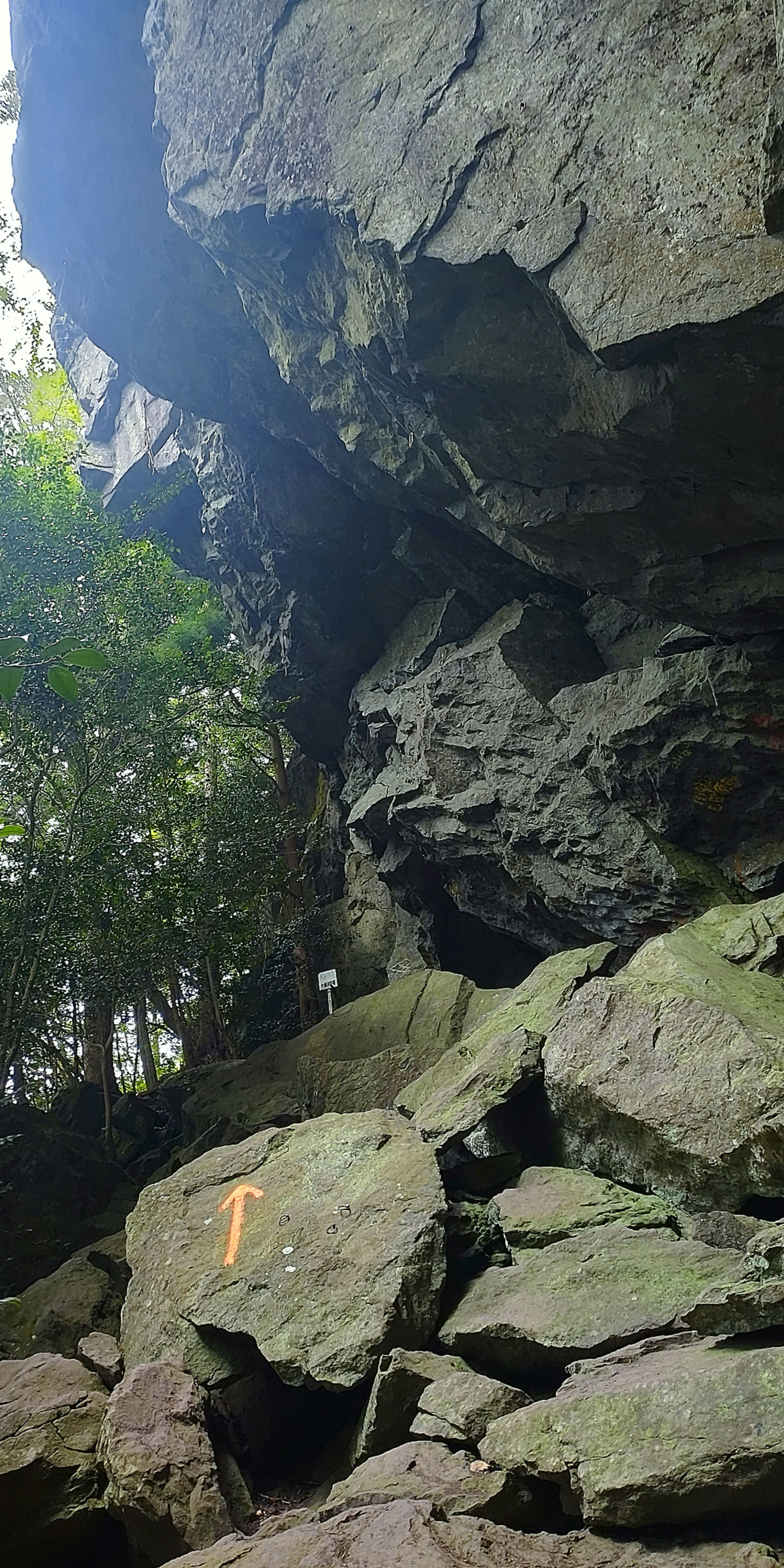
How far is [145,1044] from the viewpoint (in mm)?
20031

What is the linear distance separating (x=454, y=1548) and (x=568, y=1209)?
2.53m

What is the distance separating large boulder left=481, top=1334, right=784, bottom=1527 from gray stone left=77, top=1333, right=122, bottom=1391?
323 centimetres

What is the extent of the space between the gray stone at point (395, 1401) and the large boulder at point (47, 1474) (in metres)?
1.59

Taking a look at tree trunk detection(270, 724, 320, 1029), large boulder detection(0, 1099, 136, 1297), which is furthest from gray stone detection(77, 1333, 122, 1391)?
tree trunk detection(270, 724, 320, 1029)

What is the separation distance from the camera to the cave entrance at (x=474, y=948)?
13781 mm

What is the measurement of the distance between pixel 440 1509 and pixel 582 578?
23.9 feet

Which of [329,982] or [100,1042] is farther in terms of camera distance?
[100,1042]

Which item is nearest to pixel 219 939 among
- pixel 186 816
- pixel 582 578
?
pixel 186 816

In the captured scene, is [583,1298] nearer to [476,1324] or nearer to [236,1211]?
[476,1324]

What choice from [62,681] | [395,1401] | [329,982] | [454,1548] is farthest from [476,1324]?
[329,982]

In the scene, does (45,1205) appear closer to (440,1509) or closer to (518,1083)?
(518,1083)

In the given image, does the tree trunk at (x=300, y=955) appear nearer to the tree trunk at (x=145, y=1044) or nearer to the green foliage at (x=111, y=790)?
the green foliage at (x=111, y=790)

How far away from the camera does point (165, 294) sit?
13062mm

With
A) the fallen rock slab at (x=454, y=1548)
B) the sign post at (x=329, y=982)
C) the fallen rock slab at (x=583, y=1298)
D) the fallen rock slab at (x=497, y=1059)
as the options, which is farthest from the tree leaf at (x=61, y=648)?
the sign post at (x=329, y=982)
